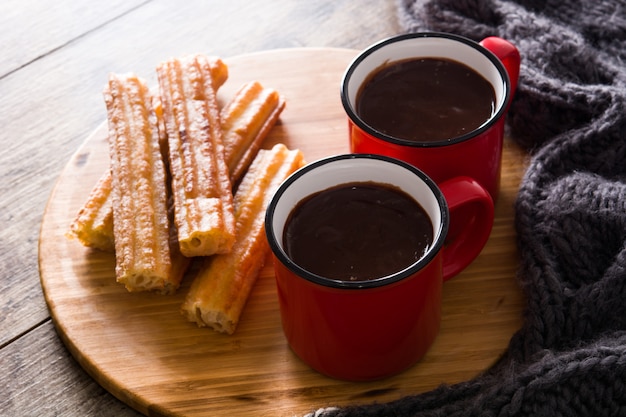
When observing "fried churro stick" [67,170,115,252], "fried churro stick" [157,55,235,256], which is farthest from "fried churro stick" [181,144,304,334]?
Result: "fried churro stick" [67,170,115,252]

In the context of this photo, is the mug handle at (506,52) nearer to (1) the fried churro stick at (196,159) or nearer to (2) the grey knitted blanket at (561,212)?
(2) the grey knitted blanket at (561,212)

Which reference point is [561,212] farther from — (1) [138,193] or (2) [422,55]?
(1) [138,193]

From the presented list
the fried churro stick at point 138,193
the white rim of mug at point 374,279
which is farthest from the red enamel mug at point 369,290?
the fried churro stick at point 138,193

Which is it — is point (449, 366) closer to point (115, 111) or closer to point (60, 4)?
point (115, 111)

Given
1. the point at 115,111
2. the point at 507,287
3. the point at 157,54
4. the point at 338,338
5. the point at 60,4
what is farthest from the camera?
the point at 60,4

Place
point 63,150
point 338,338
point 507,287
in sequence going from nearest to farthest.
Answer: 1. point 338,338
2. point 507,287
3. point 63,150

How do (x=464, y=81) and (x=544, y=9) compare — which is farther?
(x=544, y=9)

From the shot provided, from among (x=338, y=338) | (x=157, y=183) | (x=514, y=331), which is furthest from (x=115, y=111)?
(x=514, y=331)
